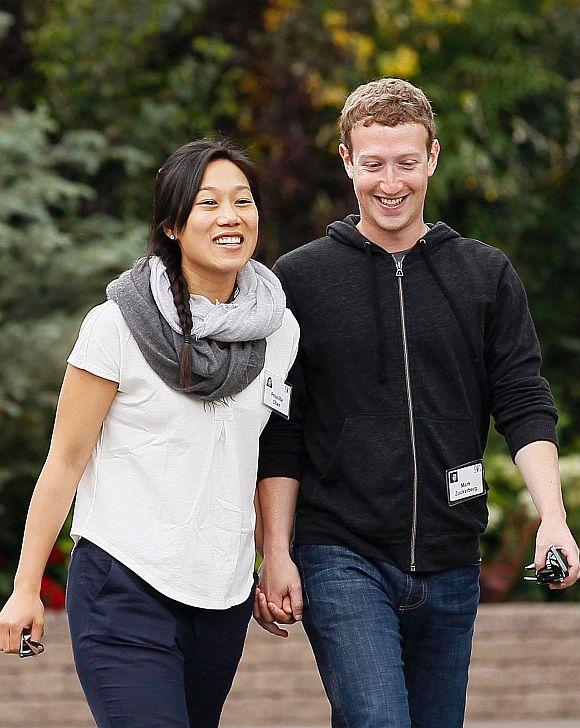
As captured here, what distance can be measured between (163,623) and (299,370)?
757mm

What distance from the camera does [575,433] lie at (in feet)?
29.0

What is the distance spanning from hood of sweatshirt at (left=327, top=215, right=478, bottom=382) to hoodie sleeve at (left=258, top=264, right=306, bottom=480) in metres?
0.22

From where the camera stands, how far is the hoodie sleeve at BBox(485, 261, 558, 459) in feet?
11.3

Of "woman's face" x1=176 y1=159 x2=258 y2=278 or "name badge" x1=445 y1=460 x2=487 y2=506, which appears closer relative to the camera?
"woman's face" x1=176 y1=159 x2=258 y2=278

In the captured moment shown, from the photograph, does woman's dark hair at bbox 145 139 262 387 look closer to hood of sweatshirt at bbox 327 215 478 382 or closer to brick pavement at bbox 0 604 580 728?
hood of sweatshirt at bbox 327 215 478 382

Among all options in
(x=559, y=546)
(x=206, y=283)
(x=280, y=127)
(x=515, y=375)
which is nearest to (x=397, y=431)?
(x=515, y=375)

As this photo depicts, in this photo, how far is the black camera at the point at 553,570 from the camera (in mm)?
3166

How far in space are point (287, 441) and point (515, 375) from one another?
585 millimetres

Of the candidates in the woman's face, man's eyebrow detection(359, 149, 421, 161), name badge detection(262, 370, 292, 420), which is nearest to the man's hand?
name badge detection(262, 370, 292, 420)

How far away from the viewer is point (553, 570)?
3.17 meters

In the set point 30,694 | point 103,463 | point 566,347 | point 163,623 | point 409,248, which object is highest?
point 409,248

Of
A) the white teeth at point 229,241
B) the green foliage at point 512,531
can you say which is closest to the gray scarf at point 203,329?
the white teeth at point 229,241

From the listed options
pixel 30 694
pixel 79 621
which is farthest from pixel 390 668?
pixel 30 694

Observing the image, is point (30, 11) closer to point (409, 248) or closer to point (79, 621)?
point (409, 248)
